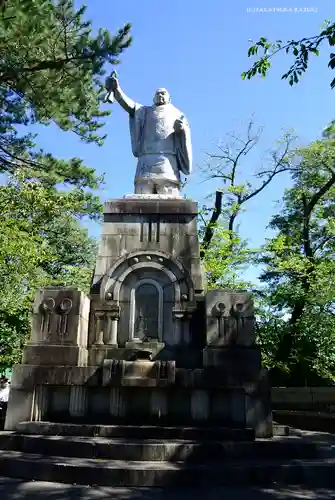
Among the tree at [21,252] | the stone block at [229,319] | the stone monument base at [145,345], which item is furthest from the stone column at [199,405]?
the tree at [21,252]

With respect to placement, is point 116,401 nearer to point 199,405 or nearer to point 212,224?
point 199,405

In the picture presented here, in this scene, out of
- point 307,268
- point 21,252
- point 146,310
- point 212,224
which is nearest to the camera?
point 146,310

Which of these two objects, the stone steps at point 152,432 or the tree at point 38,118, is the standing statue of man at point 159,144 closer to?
the tree at point 38,118

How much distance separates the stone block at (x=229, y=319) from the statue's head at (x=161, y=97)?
546 centimetres

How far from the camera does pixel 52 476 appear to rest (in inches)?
232

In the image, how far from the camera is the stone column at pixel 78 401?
26.8 feet

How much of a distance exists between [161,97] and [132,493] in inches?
364

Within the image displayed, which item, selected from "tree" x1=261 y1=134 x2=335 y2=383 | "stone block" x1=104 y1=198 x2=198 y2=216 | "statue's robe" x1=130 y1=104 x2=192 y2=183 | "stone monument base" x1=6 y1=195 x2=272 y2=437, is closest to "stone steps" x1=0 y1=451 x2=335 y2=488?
"stone monument base" x1=6 y1=195 x2=272 y2=437

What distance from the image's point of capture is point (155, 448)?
6.45 meters

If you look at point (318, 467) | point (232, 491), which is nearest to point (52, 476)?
point (232, 491)

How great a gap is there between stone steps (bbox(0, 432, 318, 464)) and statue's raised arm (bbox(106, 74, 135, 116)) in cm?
812

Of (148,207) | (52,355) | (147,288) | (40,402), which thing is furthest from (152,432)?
(148,207)

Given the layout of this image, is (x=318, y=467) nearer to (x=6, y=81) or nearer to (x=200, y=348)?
(x=200, y=348)

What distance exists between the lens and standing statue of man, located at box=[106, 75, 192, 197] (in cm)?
1082
